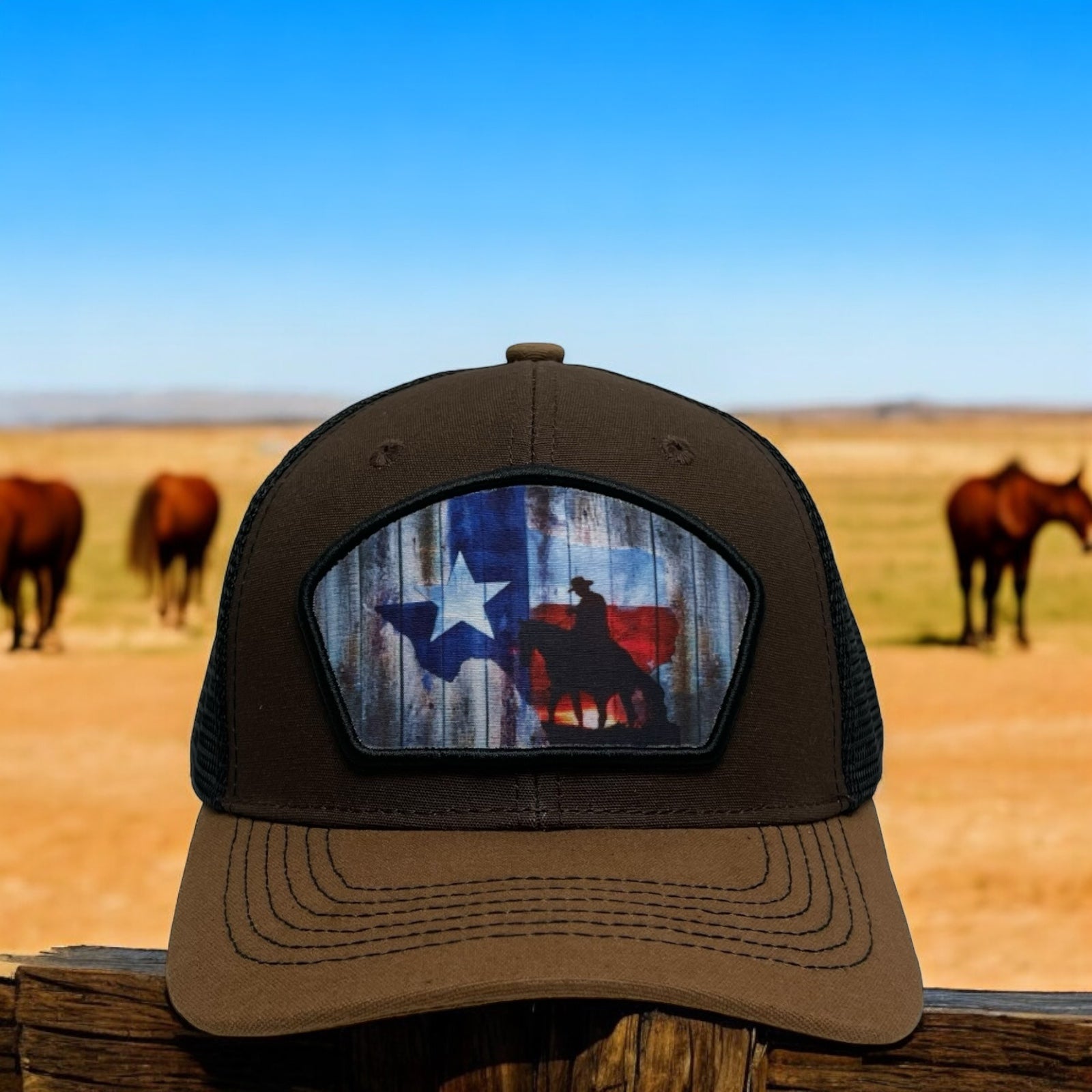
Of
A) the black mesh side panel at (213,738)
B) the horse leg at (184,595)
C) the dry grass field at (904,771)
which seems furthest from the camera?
the horse leg at (184,595)

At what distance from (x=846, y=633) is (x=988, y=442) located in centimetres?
5717

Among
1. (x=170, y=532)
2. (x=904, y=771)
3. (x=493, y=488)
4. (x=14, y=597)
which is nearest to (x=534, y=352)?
(x=493, y=488)

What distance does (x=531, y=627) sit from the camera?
152cm

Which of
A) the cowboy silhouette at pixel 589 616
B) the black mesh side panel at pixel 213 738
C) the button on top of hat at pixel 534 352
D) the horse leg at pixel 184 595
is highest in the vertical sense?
the button on top of hat at pixel 534 352

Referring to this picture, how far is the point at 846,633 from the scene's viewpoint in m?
1.77

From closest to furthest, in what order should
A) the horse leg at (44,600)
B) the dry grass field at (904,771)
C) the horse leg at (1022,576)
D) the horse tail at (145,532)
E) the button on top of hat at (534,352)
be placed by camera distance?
the button on top of hat at (534,352)
the dry grass field at (904,771)
the horse leg at (1022,576)
the horse leg at (44,600)
the horse tail at (145,532)

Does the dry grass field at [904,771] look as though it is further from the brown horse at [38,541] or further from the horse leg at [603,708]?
the horse leg at [603,708]

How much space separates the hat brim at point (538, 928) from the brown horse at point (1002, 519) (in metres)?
14.6

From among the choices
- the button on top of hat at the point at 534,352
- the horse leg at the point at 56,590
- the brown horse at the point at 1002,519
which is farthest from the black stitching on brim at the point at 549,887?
the horse leg at the point at 56,590

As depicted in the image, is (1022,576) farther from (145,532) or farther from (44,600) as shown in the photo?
(44,600)

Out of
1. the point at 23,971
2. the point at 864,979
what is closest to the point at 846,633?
the point at 864,979

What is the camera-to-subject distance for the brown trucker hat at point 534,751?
1388 mm

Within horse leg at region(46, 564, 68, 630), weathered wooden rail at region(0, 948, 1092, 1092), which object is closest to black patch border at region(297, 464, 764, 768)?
weathered wooden rail at region(0, 948, 1092, 1092)

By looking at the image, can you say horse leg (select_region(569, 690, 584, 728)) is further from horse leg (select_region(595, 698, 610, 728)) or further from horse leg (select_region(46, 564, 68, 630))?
horse leg (select_region(46, 564, 68, 630))
